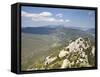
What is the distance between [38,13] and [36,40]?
25 centimetres

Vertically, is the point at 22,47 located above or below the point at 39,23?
below

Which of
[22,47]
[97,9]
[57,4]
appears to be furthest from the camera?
[97,9]

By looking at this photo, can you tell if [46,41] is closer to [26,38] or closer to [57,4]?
[26,38]

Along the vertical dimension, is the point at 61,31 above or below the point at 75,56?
above

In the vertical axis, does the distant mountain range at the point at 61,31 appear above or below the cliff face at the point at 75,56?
above

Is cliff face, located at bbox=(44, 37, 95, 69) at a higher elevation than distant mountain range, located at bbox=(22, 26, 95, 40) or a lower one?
lower

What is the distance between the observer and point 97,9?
2.67m

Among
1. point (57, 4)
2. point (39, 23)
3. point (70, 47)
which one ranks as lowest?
point (70, 47)

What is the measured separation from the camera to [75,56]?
255 cm

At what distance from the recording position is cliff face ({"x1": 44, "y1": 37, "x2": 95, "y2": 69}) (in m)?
2.47

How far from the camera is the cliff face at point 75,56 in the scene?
97.2 inches

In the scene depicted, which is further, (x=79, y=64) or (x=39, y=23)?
(x=79, y=64)

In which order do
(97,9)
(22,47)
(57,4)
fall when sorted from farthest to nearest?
(97,9) → (57,4) → (22,47)

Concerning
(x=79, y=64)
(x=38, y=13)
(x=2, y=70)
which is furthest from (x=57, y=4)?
(x=2, y=70)
